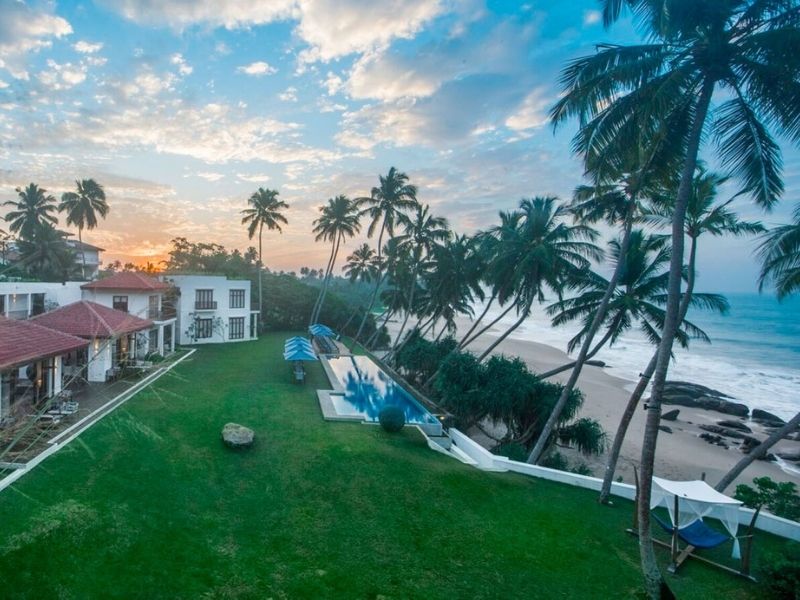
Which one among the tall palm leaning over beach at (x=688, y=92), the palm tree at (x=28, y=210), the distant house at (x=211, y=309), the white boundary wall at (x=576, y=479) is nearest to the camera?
the tall palm leaning over beach at (x=688, y=92)

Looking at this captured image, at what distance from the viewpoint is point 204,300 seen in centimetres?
3234

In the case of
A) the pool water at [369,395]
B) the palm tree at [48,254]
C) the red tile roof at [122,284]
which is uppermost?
the palm tree at [48,254]

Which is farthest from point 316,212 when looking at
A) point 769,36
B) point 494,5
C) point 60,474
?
point 769,36

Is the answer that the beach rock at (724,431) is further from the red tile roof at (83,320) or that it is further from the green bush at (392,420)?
the red tile roof at (83,320)

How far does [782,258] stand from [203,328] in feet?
107

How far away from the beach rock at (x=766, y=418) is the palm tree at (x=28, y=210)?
173ft

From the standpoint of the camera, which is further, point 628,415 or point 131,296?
point 131,296

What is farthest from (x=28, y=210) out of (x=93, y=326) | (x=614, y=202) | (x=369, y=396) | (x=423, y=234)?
(x=614, y=202)

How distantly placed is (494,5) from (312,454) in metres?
13.9

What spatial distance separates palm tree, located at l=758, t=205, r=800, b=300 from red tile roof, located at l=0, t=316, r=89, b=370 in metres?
19.5

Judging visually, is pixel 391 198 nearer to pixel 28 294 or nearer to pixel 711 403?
pixel 28 294

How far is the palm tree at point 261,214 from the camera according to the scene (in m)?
39.5

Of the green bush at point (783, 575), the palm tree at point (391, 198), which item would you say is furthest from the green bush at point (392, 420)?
the palm tree at point (391, 198)

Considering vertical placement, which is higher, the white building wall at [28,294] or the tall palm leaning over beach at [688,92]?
the tall palm leaning over beach at [688,92]
